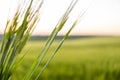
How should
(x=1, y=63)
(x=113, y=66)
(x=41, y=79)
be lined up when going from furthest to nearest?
(x=113, y=66), (x=41, y=79), (x=1, y=63)

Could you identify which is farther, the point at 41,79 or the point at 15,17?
the point at 41,79

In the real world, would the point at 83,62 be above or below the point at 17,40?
above

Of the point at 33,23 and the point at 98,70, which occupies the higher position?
the point at 98,70

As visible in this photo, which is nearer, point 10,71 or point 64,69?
point 10,71

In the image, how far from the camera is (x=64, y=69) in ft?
7.18

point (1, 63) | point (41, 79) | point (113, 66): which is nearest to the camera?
point (1, 63)

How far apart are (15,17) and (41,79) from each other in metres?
1.38

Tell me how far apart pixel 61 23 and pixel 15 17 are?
11cm

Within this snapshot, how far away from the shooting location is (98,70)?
7.61ft

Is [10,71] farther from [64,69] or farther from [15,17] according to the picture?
[64,69]

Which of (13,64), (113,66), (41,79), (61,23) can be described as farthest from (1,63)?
(113,66)

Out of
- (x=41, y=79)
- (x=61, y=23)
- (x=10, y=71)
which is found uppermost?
(x=41, y=79)

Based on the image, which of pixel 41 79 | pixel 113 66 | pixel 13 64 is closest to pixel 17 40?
pixel 13 64

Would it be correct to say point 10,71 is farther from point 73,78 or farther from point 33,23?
point 73,78
